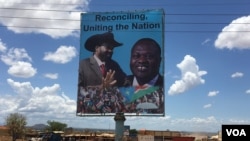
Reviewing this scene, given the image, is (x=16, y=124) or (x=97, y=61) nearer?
(x=97, y=61)

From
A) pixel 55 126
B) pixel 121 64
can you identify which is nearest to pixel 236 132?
pixel 121 64

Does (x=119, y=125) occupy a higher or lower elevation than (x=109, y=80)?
lower

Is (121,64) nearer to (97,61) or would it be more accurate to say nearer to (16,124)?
(97,61)

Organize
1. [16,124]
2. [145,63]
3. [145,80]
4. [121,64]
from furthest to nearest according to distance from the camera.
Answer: [16,124] < [121,64] < [145,63] < [145,80]

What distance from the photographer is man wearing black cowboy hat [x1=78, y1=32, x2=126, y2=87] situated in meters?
35.7

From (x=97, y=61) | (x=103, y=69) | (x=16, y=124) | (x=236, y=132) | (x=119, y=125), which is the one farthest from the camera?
(x=16, y=124)

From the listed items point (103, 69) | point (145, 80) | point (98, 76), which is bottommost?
point (145, 80)

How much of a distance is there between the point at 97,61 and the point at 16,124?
6310 cm

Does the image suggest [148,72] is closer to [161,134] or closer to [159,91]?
[159,91]

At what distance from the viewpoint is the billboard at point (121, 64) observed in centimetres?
3448

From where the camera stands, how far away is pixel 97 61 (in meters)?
36.0

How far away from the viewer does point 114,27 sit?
118ft

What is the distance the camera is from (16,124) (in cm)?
9388

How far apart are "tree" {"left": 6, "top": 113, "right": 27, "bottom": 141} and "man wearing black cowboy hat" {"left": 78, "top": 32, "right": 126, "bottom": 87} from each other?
6076 cm
